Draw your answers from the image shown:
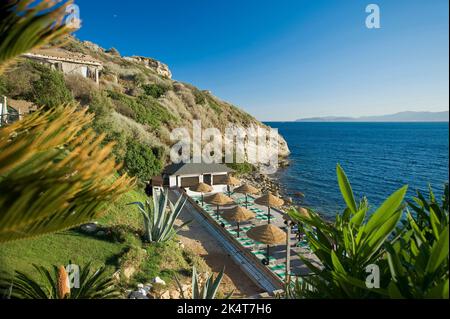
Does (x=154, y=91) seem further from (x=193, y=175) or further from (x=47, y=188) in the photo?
(x=47, y=188)

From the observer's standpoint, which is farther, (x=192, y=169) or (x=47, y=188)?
(x=192, y=169)

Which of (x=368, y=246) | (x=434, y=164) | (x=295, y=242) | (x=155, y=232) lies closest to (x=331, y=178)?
(x=434, y=164)

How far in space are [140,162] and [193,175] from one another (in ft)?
21.2

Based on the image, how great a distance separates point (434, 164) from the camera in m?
63.3

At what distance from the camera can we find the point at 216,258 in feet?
42.0

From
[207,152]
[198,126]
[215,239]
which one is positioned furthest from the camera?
[198,126]

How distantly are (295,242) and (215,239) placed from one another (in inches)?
176

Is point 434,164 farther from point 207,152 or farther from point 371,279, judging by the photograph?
point 371,279

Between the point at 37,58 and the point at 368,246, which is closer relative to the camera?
Answer: the point at 368,246

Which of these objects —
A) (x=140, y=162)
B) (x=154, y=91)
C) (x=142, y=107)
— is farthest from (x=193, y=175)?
(x=154, y=91)

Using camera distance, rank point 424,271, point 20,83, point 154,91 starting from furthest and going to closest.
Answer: point 154,91 < point 20,83 < point 424,271

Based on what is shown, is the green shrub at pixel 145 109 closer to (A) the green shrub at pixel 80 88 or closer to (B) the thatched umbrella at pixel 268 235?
(A) the green shrub at pixel 80 88

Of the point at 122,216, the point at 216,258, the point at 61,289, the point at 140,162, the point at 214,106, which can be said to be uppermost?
the point at 214,106
